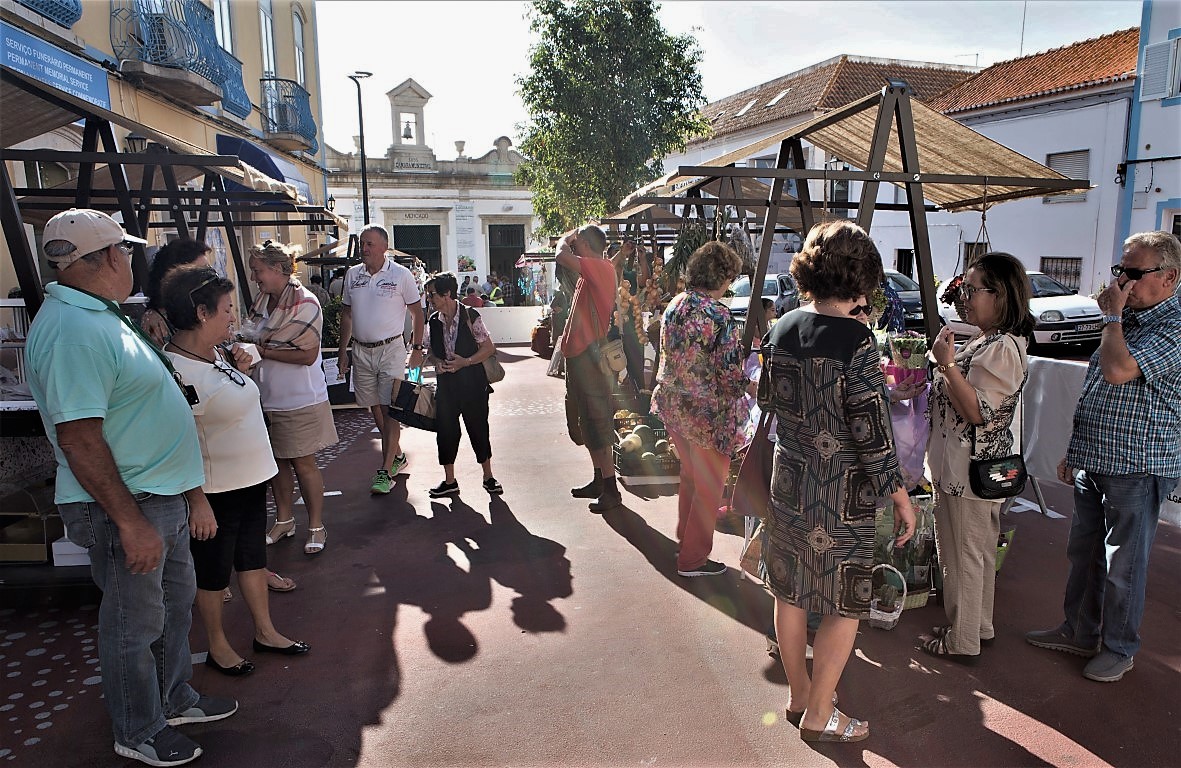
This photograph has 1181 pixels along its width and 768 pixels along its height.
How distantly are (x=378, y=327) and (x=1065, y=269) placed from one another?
20.1 meters


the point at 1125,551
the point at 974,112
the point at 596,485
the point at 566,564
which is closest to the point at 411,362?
the point at 596,485

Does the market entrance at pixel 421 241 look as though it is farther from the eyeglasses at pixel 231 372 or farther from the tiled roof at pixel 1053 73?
the eyeglasses at pixel 231 372

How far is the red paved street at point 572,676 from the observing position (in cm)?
275

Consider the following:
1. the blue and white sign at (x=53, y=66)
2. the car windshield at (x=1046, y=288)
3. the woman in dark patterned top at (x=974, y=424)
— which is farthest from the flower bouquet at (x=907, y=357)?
the car windshield at (x=1046, y=288)

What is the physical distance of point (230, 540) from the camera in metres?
3.18

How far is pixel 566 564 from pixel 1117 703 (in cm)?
267

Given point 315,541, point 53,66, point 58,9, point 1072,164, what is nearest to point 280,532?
point 315,541

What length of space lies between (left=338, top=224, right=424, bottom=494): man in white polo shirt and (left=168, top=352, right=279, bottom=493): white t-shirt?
8.63ft

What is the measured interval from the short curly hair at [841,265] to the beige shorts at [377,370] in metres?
3.93

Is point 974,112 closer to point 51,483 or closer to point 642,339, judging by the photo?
point 642,339

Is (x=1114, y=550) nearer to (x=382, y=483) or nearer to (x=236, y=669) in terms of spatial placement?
(x=236, y=669)

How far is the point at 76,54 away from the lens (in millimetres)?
7824

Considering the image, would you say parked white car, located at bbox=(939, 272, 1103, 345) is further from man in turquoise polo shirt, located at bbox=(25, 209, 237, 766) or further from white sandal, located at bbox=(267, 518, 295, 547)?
man in turquoise polo shirt, located at bbox=(25, 209, 237, 766)

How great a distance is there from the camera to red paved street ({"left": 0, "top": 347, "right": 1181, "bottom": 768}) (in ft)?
9.01
